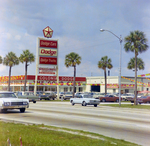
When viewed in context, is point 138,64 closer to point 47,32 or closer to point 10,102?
point 47,32

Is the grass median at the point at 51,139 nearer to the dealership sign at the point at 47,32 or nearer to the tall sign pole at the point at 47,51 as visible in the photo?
the tall sign pole at the point at 47,51

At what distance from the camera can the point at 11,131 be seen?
9.90m

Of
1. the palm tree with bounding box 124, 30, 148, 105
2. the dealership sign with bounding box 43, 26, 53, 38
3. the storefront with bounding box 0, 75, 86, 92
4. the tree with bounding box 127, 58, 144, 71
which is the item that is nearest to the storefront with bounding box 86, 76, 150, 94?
the storefront with bounding box 0, 75, 86, 92

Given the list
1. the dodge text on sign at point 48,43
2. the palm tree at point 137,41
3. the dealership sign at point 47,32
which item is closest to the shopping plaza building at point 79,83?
the dodge text on sign at point 48,43

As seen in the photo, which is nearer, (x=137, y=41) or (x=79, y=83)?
(x=137, y=41)

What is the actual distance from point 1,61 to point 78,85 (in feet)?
93.4

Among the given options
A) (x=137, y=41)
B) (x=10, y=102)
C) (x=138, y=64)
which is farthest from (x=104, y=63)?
(x=10, y=102)

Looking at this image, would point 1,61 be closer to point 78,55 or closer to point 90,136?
point 78,55

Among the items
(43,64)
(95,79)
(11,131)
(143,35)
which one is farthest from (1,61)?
(11,131)

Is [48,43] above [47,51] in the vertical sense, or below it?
above

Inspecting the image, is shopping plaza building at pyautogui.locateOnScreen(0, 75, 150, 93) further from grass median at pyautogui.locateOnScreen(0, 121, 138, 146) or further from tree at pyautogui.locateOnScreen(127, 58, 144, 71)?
grass median at pyautogui.locateOnScreen(0, 121, 138, 146)

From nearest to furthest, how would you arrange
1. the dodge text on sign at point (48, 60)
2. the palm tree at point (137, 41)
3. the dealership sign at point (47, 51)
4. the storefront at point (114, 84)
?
1. the palm tree at point (137, 41)
2. the dodge text on sign at point (48, 60)
3. the dealership sign at point (47, 51)
4. the storefront at point (114, 84)

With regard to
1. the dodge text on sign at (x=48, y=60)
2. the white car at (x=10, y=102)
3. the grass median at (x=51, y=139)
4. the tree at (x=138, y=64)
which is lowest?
the grass median at (x=51, y=139)

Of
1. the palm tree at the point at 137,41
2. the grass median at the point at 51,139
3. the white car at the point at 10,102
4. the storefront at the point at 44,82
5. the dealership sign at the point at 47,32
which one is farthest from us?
the storefront at the point at 44,82
